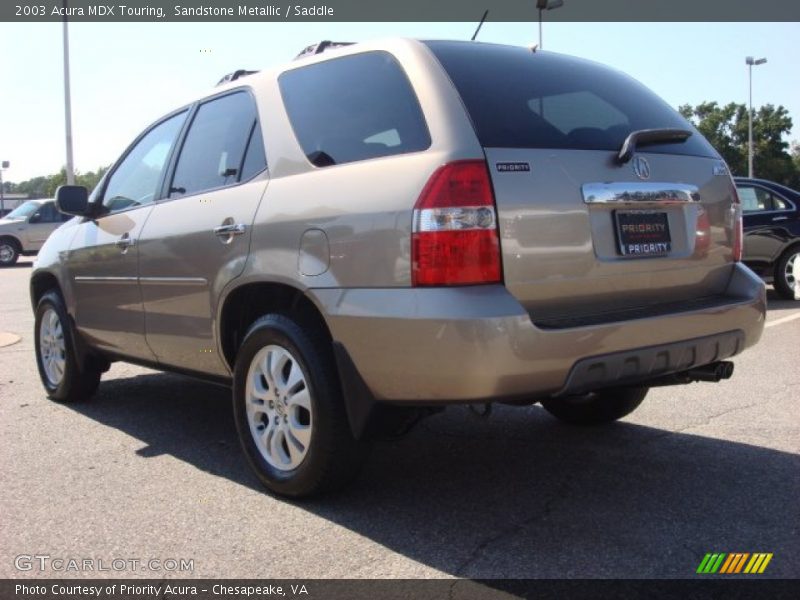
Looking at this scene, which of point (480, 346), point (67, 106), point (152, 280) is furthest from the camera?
point (67, 106)

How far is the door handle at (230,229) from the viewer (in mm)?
3536

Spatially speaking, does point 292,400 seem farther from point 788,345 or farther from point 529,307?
point 788,345

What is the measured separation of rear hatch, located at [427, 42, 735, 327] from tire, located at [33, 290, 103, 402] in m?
3.37

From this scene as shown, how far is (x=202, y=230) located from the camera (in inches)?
151

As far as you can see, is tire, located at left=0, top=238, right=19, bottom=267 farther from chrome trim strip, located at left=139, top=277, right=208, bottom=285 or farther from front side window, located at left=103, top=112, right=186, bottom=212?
chrome trim strip, located at left=139, top=277, right=208, bottom=285

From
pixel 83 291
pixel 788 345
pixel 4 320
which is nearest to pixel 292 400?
pixel 83 291

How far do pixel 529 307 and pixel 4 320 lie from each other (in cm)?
938

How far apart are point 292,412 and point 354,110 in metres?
1.28

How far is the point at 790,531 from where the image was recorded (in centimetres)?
299

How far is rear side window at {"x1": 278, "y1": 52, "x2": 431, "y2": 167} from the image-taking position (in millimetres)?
3035

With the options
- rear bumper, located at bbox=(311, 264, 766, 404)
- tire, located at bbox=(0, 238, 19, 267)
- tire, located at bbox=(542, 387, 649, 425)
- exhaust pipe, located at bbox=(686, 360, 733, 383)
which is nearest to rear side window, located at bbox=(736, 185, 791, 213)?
tire, located at bbox=(542, 387, 649, 425)

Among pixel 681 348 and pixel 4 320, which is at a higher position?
pixel 681 348

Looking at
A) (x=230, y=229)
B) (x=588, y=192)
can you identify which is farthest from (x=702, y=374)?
(x=230, y=229)
